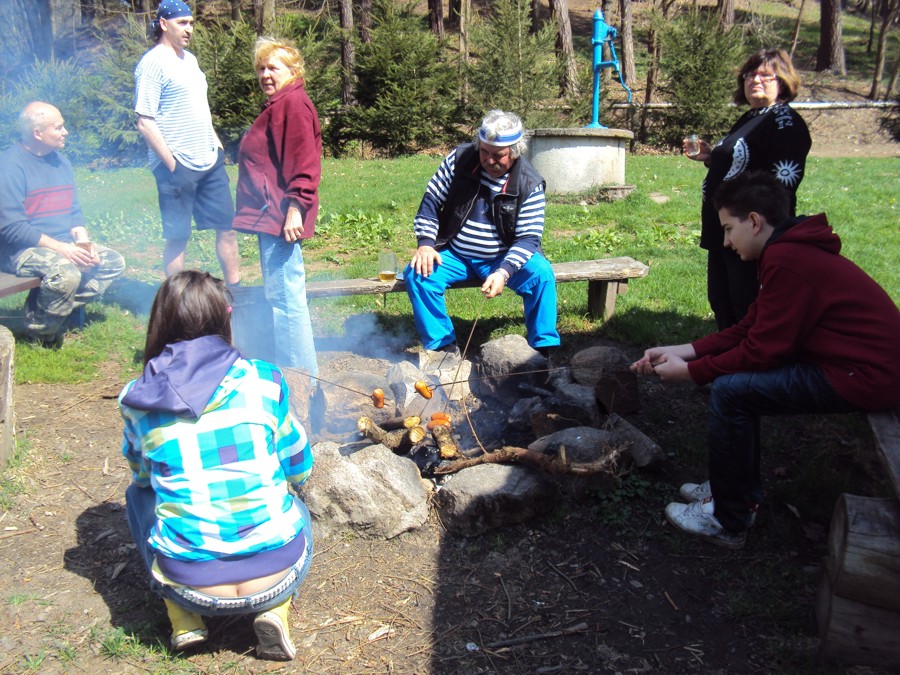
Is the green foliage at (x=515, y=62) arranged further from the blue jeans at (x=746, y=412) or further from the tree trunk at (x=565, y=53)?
the blue jeans at (x=746, y=412)

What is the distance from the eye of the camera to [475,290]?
18.8 feet

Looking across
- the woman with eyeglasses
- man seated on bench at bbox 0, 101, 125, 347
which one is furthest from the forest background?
the woman with eyeglasses

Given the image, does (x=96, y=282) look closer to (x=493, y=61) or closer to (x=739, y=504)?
(x=739, y=504)

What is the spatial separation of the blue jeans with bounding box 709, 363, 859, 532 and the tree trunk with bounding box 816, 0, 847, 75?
27341mm

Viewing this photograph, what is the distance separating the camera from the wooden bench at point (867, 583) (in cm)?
218

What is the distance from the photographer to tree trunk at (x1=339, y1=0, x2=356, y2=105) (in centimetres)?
1636

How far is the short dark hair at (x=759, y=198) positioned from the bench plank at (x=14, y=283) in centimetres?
413

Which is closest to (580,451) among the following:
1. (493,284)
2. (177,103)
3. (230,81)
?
(493,284)

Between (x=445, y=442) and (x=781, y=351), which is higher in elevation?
(x=781, y=351)

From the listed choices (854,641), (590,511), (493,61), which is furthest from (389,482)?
(493,61)

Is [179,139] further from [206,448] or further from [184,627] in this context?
[184,627]

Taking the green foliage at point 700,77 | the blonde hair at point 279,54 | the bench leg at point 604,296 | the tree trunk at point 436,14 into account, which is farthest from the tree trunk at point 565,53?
the blonde hair at point 279,54

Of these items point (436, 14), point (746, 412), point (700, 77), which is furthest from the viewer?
point (436, 14)

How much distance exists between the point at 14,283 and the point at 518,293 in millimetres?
3157
